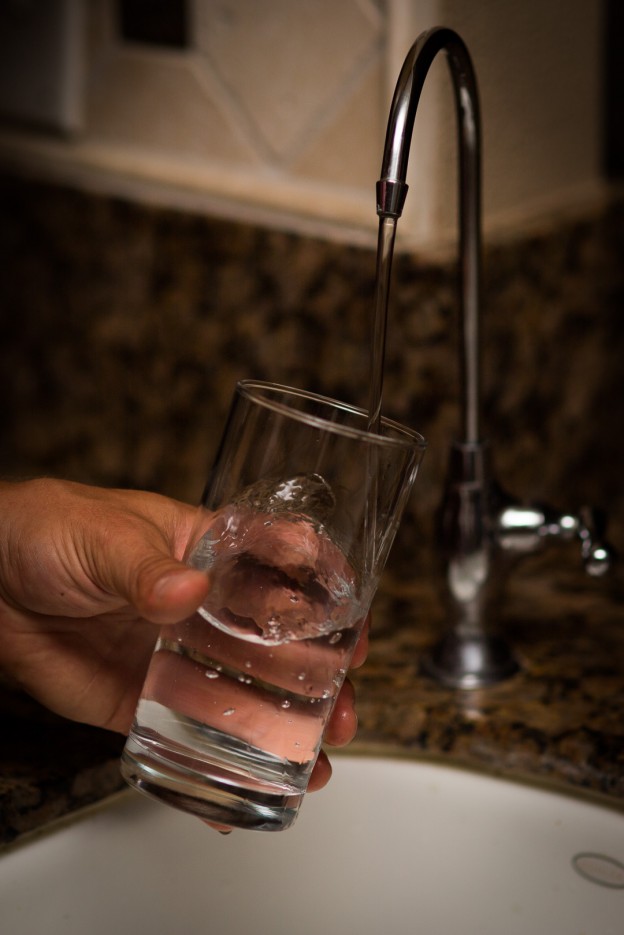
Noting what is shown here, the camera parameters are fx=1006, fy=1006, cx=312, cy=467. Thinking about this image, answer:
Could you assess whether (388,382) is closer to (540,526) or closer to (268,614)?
(540,526)

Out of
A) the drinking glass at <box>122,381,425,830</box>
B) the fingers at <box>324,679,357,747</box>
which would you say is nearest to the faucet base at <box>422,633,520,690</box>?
the fingers at <box>324,679,357,747</box>

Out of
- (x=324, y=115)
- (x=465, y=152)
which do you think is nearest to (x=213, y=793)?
(x=465, y=152)

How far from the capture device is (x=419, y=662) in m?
0.94

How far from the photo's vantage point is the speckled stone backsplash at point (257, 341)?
3.66 ft

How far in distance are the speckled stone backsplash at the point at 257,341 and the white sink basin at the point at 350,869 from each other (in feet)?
1.46

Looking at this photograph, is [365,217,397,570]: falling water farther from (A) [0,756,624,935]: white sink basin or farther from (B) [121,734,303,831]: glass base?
(A) [0,756,624,935]: white sink basin

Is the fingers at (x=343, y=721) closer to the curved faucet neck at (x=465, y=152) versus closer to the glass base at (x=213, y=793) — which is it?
the glass base at (x=213, y=793)

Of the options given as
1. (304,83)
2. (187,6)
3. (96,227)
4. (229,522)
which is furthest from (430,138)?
(229,522)

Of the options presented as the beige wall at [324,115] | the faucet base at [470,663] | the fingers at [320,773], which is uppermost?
the beige wall at [324,115]

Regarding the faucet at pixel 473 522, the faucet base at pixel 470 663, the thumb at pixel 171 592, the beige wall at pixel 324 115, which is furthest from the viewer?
the beige wall at pixel 324 115

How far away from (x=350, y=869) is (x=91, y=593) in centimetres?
28

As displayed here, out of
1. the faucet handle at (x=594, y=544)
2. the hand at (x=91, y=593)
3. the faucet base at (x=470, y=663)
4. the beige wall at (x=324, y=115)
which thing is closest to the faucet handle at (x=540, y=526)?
the faucet handle at (x=594, y=544)

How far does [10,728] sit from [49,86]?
834mm

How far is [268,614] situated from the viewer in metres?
0.53
